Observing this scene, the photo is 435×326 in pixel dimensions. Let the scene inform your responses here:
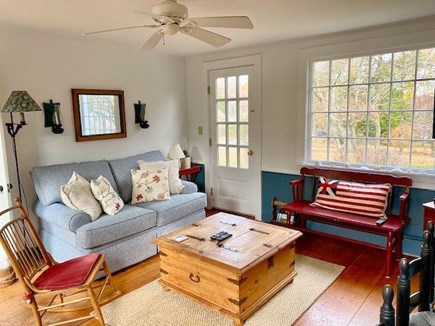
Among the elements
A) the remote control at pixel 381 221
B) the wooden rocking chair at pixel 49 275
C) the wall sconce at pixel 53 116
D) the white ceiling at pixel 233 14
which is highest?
the white ceiling at pixel 233 14

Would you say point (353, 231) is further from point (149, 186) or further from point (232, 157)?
point (149, 186)

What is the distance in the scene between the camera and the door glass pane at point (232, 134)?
4316 mm

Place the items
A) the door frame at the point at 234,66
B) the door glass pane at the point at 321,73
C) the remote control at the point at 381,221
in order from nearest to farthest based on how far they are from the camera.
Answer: the remote control at the point at 381,221 < the door glass pane at the point at 321,73 < the door frame at the point at 234,66

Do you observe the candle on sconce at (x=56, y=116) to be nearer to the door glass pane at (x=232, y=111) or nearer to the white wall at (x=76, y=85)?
the white wall at (x=76, y=85)

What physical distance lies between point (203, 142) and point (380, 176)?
2.36 metres

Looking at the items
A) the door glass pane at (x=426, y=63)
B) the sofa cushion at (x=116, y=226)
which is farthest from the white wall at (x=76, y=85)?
the door glass pane at (x=426, y=63)

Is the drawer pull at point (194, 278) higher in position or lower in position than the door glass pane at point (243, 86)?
lower

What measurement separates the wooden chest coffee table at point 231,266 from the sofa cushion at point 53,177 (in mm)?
1221

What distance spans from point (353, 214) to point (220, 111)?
2170mm

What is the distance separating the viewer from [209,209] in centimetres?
471

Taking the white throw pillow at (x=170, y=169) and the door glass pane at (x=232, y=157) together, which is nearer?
the white throw pillow at (x=170, y=169)

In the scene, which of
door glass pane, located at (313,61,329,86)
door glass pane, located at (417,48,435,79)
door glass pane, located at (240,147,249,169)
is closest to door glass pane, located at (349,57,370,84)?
door glass pane, located at (313,61,329,86)

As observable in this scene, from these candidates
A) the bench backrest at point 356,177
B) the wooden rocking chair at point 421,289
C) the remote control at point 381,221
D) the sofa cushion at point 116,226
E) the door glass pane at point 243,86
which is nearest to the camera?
the wooden rocking chair at point 421,289

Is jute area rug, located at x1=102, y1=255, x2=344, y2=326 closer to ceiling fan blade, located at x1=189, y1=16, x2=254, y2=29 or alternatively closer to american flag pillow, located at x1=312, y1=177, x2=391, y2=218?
american flag pillow, located at x1=312, y1=177, x2=391, y2=218
